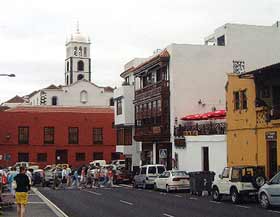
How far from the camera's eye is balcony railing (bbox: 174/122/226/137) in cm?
3771

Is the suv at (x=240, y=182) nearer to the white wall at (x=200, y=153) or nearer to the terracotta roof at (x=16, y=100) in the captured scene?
the white wall at (x=200, y=153)

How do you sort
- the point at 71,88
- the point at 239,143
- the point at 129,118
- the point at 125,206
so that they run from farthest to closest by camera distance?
the point at 71,88, the point at 129,118, the point at 239,143, the point at 125,206

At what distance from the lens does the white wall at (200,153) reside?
3659cm

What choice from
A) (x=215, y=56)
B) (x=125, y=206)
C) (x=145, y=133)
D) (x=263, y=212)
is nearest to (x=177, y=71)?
(x=215, y=56)

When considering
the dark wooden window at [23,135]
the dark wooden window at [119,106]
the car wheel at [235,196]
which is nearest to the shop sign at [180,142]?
the dark wooden window at [119,106]

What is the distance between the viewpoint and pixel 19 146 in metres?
71.9

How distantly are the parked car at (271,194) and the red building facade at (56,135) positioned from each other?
5231 centimetres

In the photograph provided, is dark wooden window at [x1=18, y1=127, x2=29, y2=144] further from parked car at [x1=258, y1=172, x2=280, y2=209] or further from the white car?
parked car at [x1=258, y1=172, x2=280, y2=209]

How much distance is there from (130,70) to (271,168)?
98.6 ft

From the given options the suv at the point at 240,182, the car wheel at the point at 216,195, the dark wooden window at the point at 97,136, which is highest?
the dark wooden window at the point at 97,136

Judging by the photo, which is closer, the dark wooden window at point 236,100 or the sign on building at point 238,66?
the dark wooden window at point 236,100

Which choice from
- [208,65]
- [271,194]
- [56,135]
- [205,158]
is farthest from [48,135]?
[271,194]

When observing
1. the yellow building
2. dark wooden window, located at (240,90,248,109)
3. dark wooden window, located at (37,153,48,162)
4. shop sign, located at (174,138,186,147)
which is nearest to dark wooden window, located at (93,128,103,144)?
dark wooden window, located at (37,153,48,162)

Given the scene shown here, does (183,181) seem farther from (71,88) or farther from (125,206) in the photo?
(71,88)
